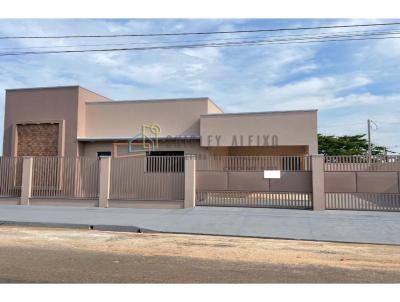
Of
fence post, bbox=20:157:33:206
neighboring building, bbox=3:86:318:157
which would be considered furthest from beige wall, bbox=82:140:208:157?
fence post, bbox=20:157:33:206

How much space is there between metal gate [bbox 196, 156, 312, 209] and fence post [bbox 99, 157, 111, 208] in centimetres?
402

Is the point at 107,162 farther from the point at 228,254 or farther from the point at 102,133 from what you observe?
the point at 228,254

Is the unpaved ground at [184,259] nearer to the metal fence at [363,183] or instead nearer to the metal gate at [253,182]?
the metal gate at [253,182]

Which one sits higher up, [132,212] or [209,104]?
[209,104]

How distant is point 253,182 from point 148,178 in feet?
15.0

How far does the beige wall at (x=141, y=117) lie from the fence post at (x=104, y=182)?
16.9ft

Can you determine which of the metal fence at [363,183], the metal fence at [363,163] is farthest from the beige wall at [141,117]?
the metal fence at [363,183]

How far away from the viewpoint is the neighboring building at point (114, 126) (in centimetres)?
2120

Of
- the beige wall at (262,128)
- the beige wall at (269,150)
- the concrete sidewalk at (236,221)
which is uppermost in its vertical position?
the beige wall at (262,128)

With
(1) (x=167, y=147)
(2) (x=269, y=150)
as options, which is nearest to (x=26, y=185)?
(1) (x=167, y=147)

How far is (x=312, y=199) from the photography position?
15758 millimetres

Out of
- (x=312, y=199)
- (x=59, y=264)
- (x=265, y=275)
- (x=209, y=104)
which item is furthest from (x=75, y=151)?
(x=265, y=275)

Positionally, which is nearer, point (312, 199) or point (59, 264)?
point (59, 264)

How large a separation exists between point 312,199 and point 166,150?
924 cm
